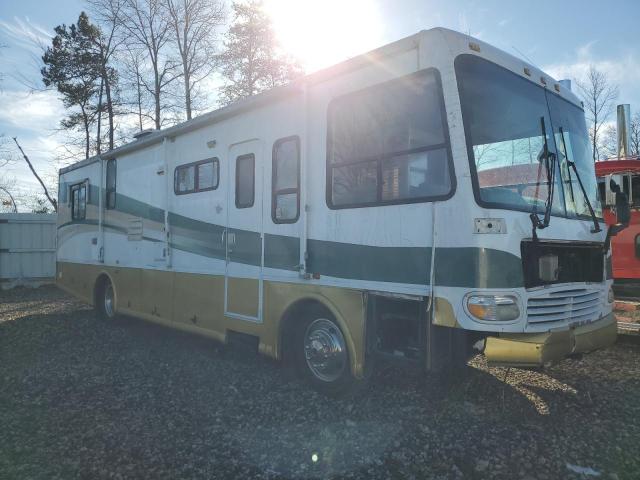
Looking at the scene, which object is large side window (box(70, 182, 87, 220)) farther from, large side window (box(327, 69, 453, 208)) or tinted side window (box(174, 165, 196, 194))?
large side window (box(327, 69, 453, 208))

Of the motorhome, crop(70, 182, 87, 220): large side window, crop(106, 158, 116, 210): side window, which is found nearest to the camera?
the motorhome

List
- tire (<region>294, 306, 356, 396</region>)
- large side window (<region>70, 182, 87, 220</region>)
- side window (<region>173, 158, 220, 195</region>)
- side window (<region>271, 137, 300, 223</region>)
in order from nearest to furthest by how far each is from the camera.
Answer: tire (<region>294, 306, 356, 396</region>) → side window (<region>271, 137, 300, 223</region>) → side window (<region>173, 158, 220, 195</region>) → large side window (<region>70, 182, 87, 220</region>)

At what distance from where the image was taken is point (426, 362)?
12.4 ft

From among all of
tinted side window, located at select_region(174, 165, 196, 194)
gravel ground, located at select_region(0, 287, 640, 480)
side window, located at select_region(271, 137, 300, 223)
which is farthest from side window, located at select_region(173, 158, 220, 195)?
gravel ground, located at select_region(0, 287, 640, 480)

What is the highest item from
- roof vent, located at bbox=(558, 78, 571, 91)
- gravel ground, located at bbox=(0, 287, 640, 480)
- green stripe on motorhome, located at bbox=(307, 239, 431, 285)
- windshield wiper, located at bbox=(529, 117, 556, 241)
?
roof vent, located at bbox=(558, 78, 571, 91)

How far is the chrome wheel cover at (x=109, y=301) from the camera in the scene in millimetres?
8602

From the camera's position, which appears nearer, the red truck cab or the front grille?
the front grille

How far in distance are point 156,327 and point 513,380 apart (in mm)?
6008

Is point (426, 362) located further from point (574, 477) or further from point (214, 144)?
point (214, 144)

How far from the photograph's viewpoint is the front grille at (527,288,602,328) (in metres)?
3.69

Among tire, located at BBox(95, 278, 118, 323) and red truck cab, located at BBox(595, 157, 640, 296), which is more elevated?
red truck cab, located at BBox(595, 157, 640, 296)

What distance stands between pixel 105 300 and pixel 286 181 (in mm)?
5434

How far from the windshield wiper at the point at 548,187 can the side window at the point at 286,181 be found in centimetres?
217

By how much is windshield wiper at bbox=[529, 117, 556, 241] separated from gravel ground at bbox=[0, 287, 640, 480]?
1600 millimetres
